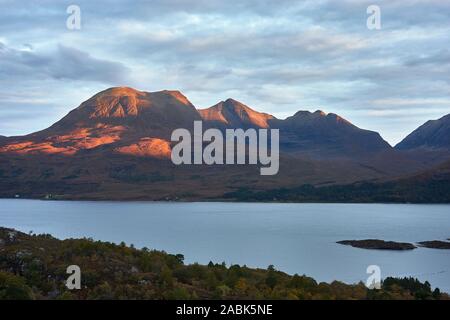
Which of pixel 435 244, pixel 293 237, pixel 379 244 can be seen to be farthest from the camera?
pixel 293 237

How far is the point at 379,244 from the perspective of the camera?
10731cm

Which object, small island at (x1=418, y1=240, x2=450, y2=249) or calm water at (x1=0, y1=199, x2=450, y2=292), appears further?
small island at (x1=418, y1=240, x2=450, y2=249)

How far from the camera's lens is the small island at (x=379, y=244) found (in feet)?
343

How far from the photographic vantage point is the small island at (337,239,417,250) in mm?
104562

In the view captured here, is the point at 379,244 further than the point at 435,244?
No

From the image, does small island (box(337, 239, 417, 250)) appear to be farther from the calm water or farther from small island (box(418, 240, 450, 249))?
small island (box(418, 240, 450, 249))

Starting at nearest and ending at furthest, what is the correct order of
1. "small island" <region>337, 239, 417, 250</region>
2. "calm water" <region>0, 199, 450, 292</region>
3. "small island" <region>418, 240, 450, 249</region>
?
"calm water" <region>0, 199, 450, 292</region>
"small island" <region>337, 239, 417, 250</region>
"small island" <region>418, 240, 450, 249</region>

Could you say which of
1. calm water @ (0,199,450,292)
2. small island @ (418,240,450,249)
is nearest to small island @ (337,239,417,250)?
calm water @ (0,199,450,292)

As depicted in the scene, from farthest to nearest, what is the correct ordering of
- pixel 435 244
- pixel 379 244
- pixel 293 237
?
pixel 293 237 < pixel 435 244 < pixel 379 244

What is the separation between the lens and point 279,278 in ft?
99.6

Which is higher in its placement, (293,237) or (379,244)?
(293,237)

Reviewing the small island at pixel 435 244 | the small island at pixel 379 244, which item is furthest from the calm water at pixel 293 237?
the small island at pixel 435 244

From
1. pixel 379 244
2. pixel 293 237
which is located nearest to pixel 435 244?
pixel 379 244

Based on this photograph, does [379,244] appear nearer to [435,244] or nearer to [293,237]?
[435,244]
